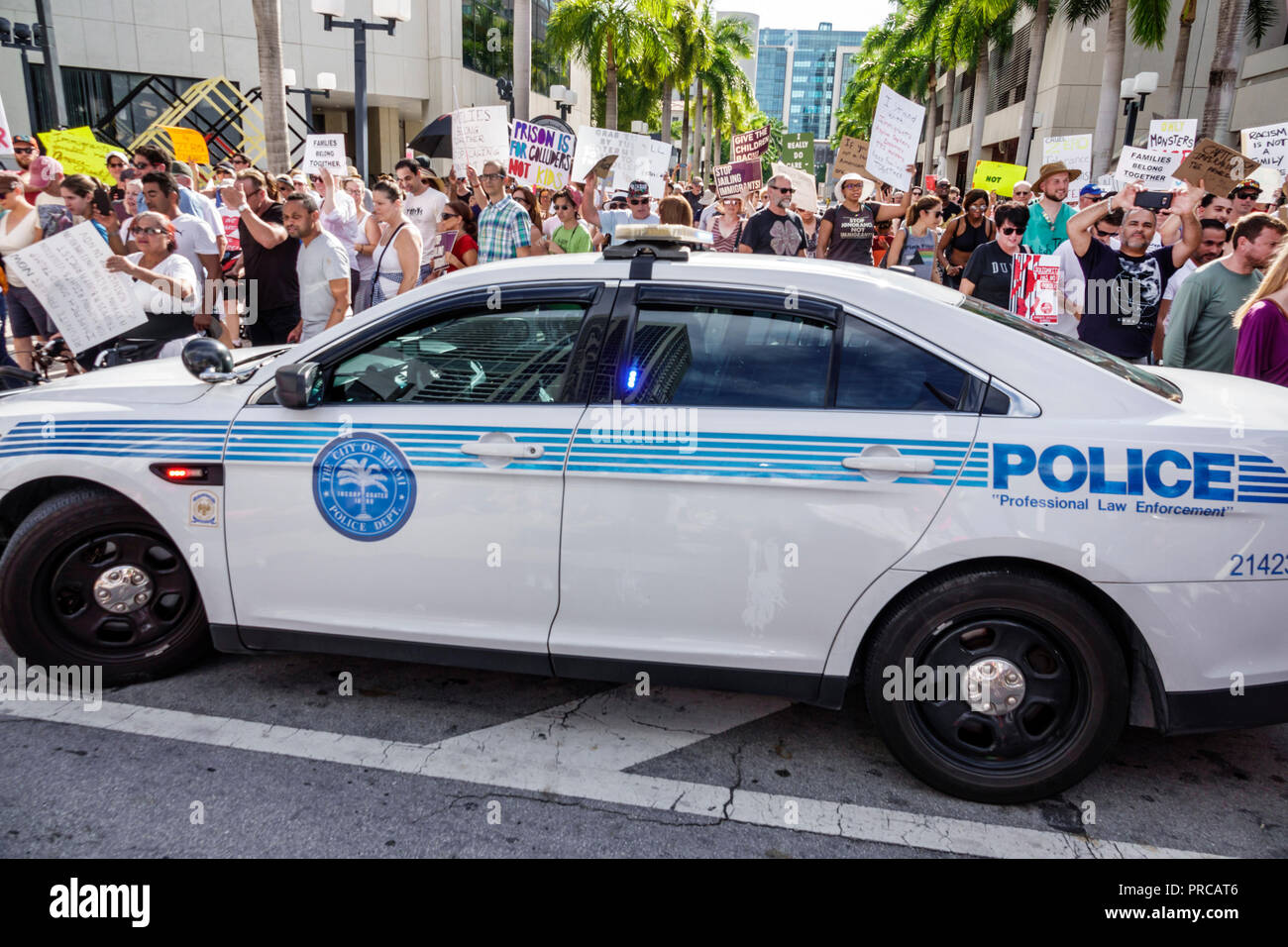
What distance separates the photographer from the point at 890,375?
3033 mm

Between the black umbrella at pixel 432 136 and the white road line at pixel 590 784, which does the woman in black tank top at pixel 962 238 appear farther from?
the black umbrella at pixel 432 136

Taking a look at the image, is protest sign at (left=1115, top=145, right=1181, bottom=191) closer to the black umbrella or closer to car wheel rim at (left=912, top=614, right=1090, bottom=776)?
car wheel rim at (left=912, top=614, right=1090, bottom=776)

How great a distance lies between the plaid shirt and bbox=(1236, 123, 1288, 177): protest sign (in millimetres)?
7927

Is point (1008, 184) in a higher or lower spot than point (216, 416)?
higher

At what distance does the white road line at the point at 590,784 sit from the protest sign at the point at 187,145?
14670 mm

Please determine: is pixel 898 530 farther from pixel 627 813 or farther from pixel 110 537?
pixel 110 537

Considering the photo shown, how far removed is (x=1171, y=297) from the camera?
670 cm

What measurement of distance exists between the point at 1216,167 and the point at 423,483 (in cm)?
742

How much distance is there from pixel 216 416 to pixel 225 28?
34.8 m

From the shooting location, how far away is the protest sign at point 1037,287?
6.54 m

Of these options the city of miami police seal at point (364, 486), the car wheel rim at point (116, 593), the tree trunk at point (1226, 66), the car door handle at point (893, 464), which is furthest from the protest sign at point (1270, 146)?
the car wheel rim at point (116, 593)

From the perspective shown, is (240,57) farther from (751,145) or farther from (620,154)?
(751,145)

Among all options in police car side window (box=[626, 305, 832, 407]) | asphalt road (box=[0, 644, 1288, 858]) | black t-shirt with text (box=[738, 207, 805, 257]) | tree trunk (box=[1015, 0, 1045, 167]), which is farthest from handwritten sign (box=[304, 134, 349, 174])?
tree trunk (box=[1015, 0, 1045, 167])

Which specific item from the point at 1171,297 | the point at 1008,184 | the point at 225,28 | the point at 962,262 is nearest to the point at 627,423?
the point at 1171,297
